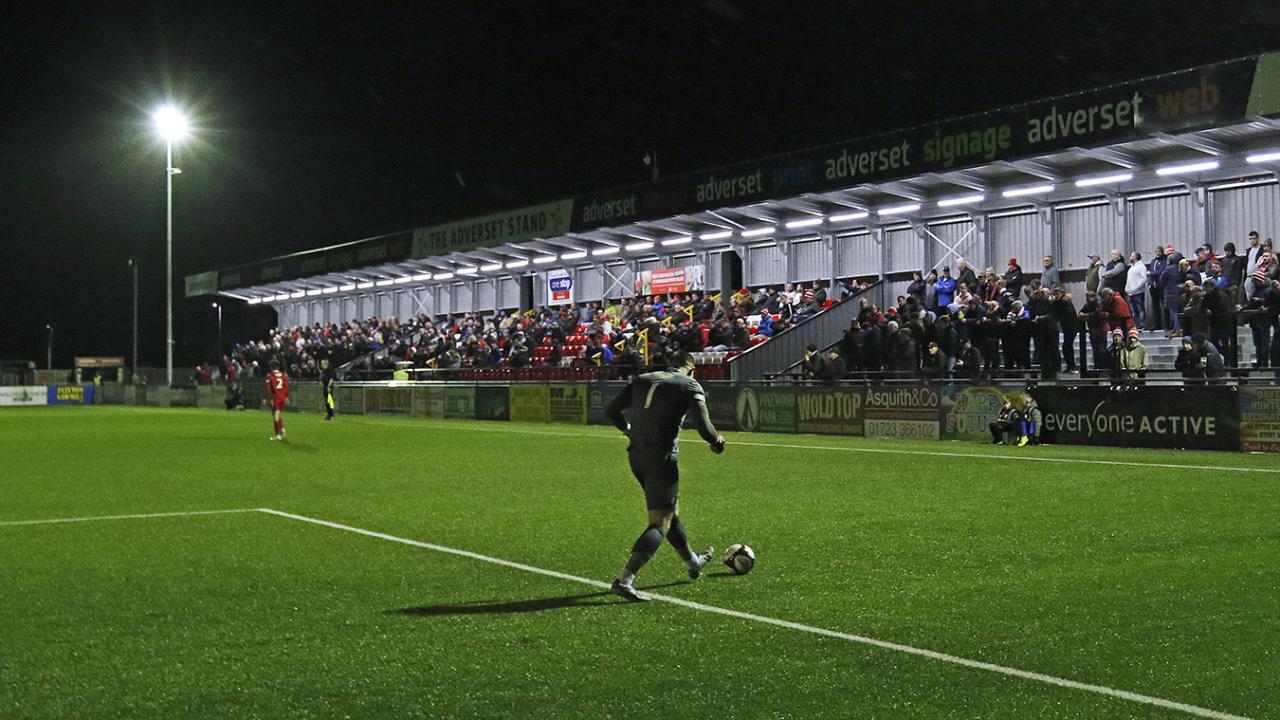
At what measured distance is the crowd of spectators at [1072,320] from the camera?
916 inches

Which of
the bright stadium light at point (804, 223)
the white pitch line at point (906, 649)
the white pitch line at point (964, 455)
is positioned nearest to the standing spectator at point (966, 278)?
the white pitch line at point (964, 455)

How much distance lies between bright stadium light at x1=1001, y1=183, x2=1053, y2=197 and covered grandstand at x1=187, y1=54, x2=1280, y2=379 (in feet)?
0.20

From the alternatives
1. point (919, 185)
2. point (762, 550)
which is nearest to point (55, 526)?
point (762, 550)

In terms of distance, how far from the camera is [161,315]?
96.2 meters

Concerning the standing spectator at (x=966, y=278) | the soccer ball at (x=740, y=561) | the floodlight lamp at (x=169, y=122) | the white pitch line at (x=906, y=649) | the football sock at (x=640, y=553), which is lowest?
the white pitch line at (x=906, y=649)

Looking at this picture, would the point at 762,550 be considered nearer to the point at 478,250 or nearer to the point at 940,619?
the point at 940,619

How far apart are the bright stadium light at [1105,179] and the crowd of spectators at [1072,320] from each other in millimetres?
2332

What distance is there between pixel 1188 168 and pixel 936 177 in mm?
6393

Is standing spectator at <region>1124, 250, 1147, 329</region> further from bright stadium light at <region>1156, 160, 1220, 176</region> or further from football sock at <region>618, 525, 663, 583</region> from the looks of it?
football sock at <region>618, 525, 663, 583</region>

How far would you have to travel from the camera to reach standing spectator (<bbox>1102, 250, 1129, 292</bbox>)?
91.0 ft

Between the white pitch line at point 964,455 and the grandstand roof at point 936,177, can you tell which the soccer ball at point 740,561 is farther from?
the grandstand roof at point 936,177

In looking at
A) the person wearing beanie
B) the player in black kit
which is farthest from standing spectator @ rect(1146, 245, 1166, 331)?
the player in black kit

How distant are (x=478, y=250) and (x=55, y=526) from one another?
38.7 m

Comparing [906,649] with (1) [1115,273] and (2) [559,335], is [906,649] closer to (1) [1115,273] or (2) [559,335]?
(1) [1115,273]
